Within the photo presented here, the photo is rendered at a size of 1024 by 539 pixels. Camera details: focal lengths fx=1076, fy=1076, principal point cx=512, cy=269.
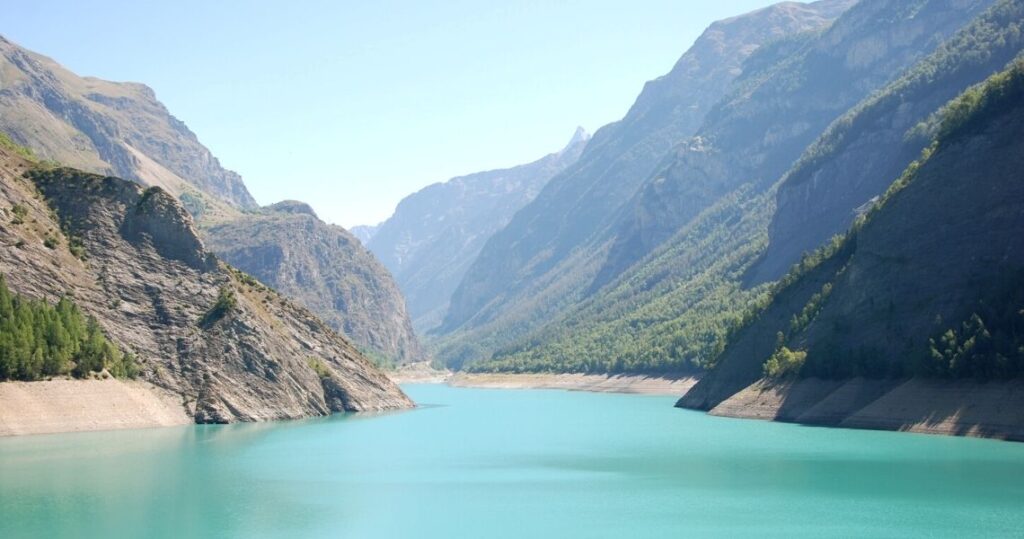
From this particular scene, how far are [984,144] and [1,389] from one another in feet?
299

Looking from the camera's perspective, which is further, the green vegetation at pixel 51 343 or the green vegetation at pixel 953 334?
the green vegetation at pixel 51 343

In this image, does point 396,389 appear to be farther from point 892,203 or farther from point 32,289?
point 892,203

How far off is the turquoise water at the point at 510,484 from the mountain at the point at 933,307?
4.49 meters

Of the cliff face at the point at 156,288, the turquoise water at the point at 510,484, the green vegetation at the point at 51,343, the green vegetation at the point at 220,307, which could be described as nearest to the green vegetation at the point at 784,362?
the turquoise water at the point at 510,484

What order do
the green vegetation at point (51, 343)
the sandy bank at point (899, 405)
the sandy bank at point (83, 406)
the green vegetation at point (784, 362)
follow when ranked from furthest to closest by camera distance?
the green vegetation at point (784, 362) < the green vegetation at point (51, 343) < the sandy bank at point (83, 406) < the sandy bank at point (899, 405)

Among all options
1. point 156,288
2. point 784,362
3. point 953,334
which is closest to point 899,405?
point 953,334

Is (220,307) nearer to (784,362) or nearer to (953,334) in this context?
(784,362)

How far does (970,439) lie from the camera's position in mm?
84500

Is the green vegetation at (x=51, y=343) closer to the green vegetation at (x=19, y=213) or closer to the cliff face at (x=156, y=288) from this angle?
the cliff face at (x=156, y=288)

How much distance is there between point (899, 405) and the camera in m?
95.9

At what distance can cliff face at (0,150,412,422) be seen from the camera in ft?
370

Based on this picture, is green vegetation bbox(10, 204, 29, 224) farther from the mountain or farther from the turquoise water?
the mountain

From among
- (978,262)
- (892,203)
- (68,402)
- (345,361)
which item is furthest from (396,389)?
(978,262)

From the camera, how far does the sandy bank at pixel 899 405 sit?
84.8m
